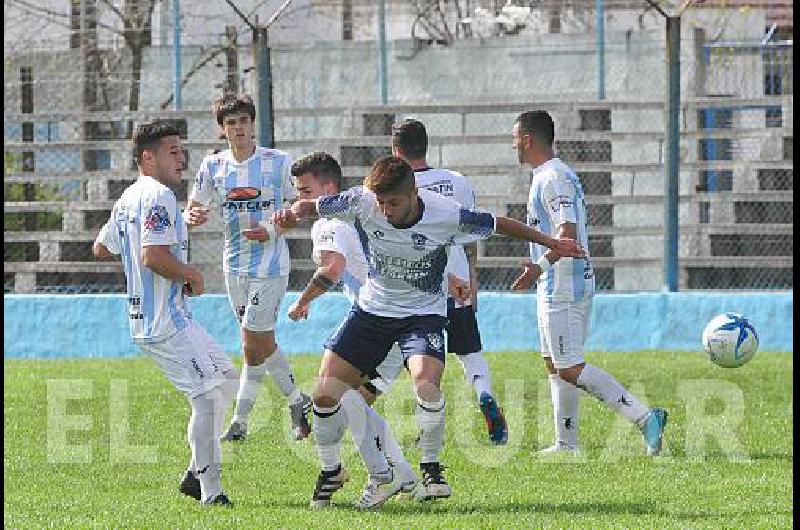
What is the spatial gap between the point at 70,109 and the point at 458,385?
7812 millimetres

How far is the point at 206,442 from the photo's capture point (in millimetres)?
7496

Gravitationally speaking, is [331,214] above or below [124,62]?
below

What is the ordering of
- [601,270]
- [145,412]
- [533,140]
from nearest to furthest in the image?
[533,140] < [145,412] < [601,270]

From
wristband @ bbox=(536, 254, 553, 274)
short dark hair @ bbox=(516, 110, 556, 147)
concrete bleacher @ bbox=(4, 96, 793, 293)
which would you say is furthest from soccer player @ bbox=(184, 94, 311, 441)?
concrete bleacher @ bbox=(4, 96, 793, 293)

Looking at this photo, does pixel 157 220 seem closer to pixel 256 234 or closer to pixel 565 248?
pixel 256 234

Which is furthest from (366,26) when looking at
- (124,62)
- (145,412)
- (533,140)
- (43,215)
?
(533,140)

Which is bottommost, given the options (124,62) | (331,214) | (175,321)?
(175,321)

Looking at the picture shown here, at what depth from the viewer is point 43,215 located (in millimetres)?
18578

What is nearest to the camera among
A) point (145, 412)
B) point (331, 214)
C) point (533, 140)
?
point (331, 214)

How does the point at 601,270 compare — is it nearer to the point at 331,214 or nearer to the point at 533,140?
the point at 533,140

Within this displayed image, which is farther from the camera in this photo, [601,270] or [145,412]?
[601,270]

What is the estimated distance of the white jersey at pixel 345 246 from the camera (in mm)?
8742

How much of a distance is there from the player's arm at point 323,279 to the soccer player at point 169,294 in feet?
2.91

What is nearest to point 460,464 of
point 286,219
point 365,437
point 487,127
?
point 365,437
